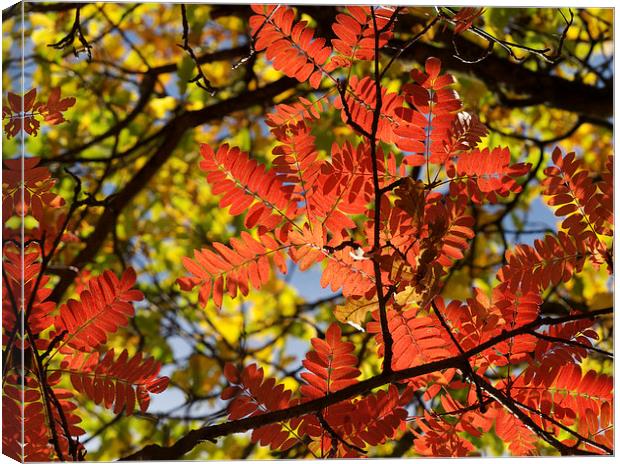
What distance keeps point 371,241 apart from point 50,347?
36 cm

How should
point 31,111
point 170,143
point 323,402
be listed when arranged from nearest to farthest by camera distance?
point 323,402
point 31,111
point 170,143

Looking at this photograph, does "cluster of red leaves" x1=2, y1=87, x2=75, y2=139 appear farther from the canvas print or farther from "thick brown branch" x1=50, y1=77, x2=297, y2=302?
"thick brown branch" x1=50, y1=77, x2=297, y2=302

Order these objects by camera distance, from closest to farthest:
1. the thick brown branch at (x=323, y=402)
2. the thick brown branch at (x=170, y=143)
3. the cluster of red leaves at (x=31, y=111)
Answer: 1. the thick brown branch at (x=323, y=402)
2. the cluster of red leaves at (x=31, y=111)
3. the thick brown branch at (x=170, y=143)

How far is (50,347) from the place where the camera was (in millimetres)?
→ 731

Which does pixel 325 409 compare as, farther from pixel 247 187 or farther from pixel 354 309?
pixel 247 187

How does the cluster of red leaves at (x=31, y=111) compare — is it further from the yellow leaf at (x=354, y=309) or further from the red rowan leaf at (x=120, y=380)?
the yellow leaf at (x=354, y=309)

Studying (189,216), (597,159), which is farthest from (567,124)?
(189,216)

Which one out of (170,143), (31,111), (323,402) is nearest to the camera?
(323,402)

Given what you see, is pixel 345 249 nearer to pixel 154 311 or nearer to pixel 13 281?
pixel 13 281

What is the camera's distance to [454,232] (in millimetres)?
715

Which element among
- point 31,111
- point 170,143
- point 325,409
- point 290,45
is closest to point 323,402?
point 325,409

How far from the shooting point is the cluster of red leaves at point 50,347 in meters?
0.73

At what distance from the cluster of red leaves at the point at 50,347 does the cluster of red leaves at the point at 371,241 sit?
110 millimetres

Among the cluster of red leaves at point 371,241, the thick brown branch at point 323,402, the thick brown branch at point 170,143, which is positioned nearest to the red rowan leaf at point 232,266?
the cluster of red leaves at point 371,241
